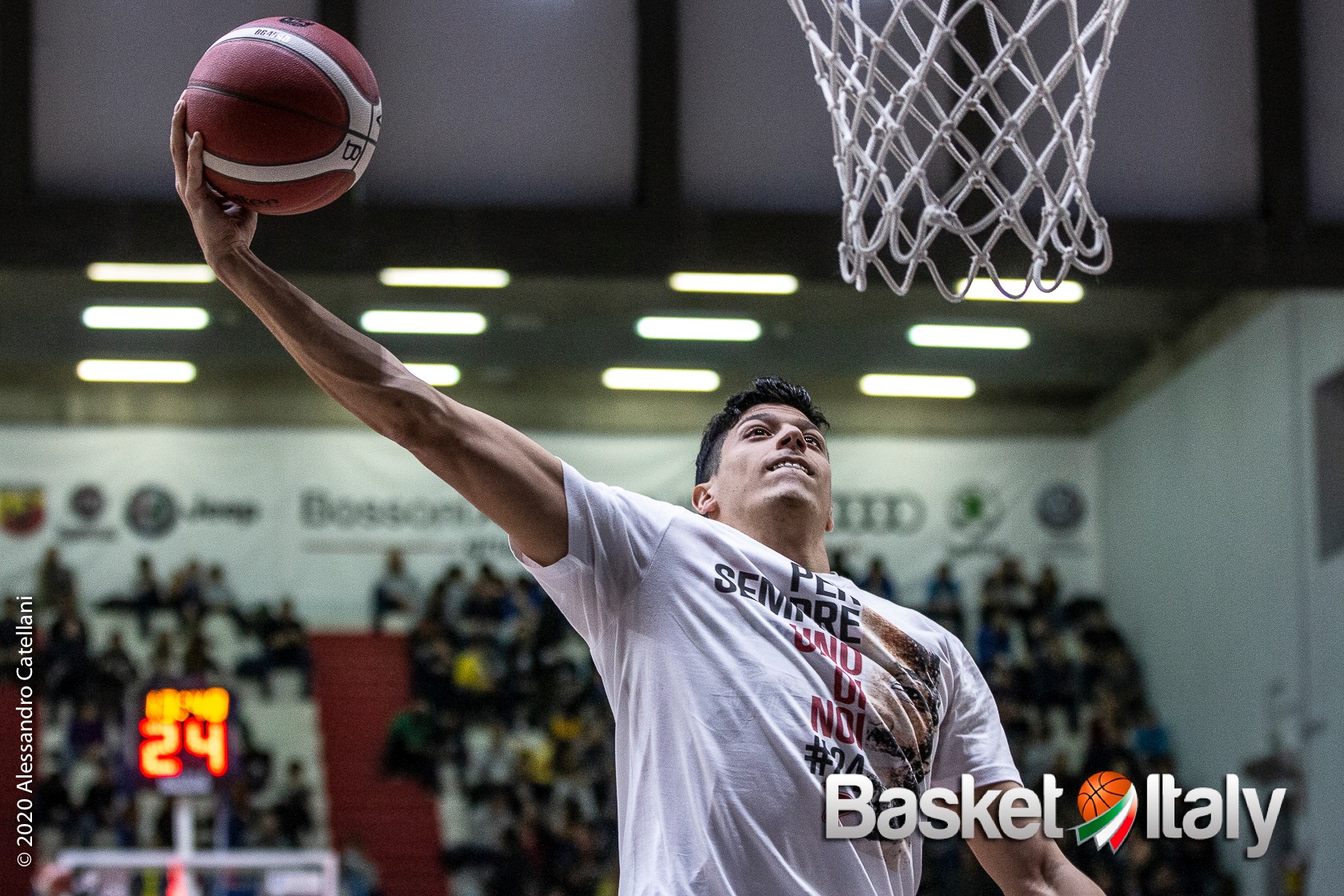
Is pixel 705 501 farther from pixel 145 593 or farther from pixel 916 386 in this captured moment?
pixel 145 593

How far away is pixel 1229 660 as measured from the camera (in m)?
15.4

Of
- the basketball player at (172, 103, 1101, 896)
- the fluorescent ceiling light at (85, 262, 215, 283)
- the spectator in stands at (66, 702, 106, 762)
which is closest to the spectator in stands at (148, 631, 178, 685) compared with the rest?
the spectator in stands at (66, 702, 106, 762)

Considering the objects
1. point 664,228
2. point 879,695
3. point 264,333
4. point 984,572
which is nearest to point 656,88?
point 664,228

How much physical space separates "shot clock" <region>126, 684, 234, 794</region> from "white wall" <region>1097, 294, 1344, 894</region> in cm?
850

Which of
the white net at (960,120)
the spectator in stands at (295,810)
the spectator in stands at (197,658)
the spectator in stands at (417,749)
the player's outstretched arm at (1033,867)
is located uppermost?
the white net at (960,120)

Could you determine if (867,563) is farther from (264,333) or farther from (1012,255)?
(1012,255)

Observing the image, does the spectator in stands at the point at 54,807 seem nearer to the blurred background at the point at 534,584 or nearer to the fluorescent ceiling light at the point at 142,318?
the blurred background at the point at 534,584

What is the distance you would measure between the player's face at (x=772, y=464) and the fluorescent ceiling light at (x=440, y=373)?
1290 cm

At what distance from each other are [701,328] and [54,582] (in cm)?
775

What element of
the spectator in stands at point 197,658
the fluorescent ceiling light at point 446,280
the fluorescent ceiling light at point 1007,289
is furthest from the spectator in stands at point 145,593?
the fluorescent ceiling light at point 1007,289

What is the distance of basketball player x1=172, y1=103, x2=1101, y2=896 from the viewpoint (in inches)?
102

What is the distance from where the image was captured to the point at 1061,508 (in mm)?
18422

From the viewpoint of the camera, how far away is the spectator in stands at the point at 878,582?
17.2 meters

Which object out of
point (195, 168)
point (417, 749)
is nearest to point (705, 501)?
point (195, 168)
